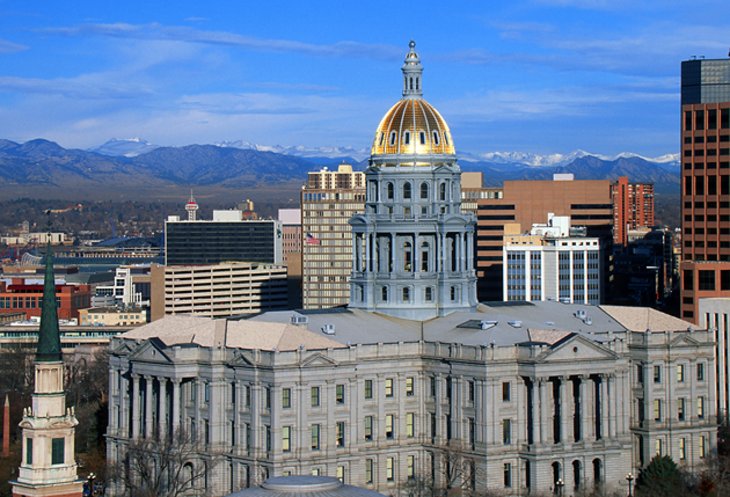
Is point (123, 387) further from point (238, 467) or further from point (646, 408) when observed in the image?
point (646, 408)

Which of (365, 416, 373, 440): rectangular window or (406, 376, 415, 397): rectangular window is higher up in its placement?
(406, 376, 415, 397): rectangular window

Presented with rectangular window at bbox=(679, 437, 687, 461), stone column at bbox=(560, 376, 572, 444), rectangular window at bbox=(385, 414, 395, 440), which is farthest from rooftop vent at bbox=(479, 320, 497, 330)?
rectangular window at bbox=(679, 437, 687, 461)

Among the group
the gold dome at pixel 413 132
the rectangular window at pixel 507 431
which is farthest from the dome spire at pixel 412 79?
the rectangular window at pixel 507 431

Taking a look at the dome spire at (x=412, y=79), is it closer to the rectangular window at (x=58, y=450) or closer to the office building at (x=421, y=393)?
the office building at (x=421, y=393)

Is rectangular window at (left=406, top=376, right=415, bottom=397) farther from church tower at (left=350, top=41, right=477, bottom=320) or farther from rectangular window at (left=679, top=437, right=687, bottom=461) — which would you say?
rectangular window at (left=679, top=437, right=687, bottom=461)

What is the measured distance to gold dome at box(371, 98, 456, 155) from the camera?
7023 inches

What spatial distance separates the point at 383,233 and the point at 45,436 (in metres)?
61.0

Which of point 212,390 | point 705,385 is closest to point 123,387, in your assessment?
point 212,390

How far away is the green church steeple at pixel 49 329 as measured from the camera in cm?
12481

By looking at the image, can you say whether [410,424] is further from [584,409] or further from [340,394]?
[584,409]

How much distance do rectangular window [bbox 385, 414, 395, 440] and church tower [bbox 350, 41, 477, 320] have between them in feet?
47.0

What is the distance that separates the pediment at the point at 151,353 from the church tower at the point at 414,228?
22807 millimetres

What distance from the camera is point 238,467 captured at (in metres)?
158

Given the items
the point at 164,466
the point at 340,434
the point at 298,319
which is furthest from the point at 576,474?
the point at 164,466
